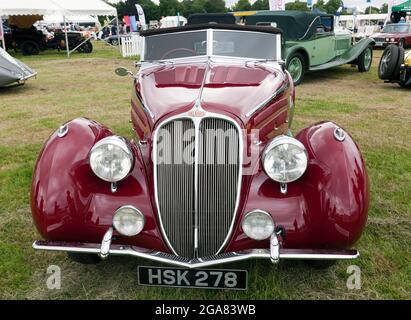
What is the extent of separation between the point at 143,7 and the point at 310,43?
210ft

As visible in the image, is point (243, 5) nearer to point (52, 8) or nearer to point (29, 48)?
point (29, 48)

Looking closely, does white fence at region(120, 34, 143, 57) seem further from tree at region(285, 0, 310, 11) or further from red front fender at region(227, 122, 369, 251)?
tree at region(285, 0, 310, 11)

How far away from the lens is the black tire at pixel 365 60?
1290cm

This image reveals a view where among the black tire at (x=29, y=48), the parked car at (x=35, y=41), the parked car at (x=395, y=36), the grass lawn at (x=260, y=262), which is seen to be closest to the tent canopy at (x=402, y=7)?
the parked car at (x=395, y=36)

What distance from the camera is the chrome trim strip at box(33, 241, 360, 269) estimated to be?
95.0 inches

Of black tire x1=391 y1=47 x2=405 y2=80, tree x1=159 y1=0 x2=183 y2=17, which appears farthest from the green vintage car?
tree x1=159 y1=0 x2=183 y2=17

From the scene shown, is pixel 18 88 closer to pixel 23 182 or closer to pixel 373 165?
pixel 23 182

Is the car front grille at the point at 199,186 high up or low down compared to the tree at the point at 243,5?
down

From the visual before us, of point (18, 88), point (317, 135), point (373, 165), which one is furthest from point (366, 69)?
point (317, 135)

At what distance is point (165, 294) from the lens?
2.77m

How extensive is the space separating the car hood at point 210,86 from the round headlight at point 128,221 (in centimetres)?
68

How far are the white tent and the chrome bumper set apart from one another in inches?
661

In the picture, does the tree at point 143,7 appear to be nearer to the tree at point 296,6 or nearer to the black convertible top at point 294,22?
the tree at point 296,6
